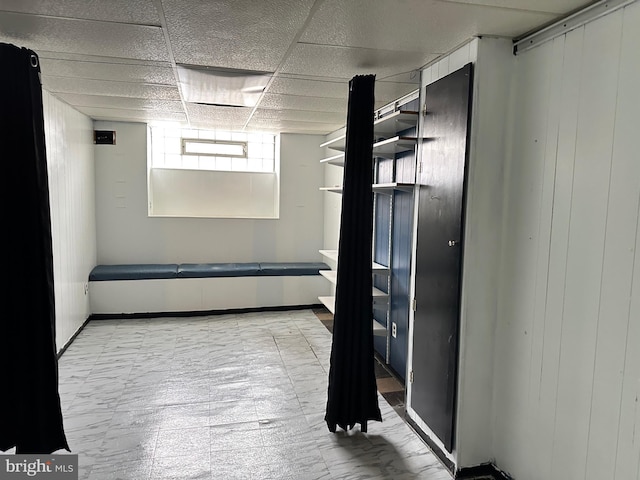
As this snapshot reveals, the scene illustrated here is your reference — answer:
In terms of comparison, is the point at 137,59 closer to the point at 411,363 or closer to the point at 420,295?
the point at 420,295

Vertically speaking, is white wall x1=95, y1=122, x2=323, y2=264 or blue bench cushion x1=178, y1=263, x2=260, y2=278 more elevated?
white wall x1=95, y1=122, x2=323, y2=264

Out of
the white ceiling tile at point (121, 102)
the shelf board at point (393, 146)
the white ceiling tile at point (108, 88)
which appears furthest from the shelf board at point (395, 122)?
the white ceiling tile at point (121, 102)

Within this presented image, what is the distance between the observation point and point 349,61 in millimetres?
2564

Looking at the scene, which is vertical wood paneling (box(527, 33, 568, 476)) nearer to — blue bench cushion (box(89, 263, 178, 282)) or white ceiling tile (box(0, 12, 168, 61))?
white ceiling tile (box(0, 12, 168, 61))

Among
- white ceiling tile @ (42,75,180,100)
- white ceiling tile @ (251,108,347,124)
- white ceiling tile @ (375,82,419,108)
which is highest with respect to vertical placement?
white ceiling tile @ (251,108,347,124)

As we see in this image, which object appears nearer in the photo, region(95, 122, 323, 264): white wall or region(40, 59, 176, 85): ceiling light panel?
region(40, 59, 176, 85): ceiling light panel

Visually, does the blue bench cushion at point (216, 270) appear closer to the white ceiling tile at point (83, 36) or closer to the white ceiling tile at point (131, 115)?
the white ceiling tile at point (131, 115)

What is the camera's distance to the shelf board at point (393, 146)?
9.39 ft

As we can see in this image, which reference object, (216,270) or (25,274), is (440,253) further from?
(216,270)

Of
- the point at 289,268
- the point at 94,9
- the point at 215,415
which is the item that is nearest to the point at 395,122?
the point at 94,9

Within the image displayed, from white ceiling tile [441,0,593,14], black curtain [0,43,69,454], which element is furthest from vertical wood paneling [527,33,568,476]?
black curtain [0,43,69,454]

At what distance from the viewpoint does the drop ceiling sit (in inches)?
72.4

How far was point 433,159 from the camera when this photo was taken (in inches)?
101

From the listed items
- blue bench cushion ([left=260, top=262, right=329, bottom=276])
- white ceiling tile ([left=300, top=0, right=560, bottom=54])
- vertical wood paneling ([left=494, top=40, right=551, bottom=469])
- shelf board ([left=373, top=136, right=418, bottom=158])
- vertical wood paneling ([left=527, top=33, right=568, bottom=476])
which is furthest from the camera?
blue bench cushion ([left=260, top=262, right=329, bottom=276])
